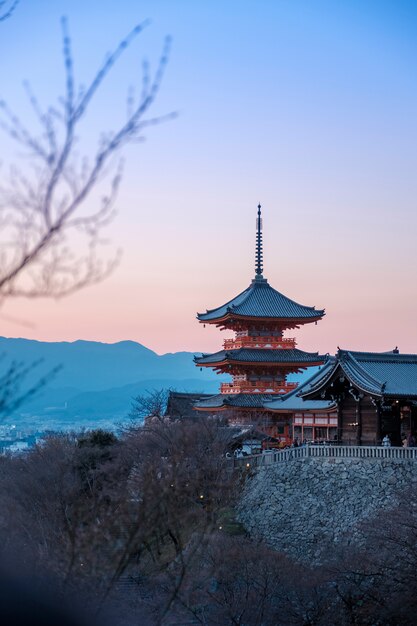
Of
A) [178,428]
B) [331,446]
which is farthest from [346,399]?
[178,428]

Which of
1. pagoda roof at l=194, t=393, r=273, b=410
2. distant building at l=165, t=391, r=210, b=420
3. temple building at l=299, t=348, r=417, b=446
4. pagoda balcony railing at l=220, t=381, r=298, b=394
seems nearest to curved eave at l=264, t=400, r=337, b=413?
pagoda roof at l=194, t=393, r=273, b=410

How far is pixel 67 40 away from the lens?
4.22 meters

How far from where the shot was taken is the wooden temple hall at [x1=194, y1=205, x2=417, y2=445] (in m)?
26.9

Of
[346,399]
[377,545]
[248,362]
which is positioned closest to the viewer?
[377,545]

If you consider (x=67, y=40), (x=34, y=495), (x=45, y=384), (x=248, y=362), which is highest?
(x=248, y=362)

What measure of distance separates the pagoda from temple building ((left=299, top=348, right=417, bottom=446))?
965cm

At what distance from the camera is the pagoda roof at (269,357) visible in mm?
39438

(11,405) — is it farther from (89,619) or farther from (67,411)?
(67,411)

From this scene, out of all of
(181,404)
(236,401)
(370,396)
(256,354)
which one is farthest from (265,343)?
(370,396)

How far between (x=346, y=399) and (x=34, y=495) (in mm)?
10664

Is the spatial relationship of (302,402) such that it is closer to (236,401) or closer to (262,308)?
(236,401)

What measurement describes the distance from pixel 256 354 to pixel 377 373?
497 inches

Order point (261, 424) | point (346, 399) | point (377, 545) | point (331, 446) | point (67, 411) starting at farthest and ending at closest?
point (67, 411)
point (261, 424)
point (346, 399)
point (331, 446)
point (377, 545)

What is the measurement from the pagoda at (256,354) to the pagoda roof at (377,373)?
31.1 ft
